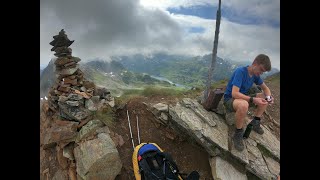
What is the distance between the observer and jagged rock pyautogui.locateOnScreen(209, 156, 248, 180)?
8.38 m

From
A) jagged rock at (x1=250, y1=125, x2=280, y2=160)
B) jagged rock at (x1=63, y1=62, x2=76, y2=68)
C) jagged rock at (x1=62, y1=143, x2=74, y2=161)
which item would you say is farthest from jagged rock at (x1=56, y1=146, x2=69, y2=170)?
jagged rock at (x1=250, y1=125, x2=280, y2=160)

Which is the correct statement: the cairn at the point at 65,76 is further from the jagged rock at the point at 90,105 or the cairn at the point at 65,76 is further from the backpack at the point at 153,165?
the backpack at the point at 153,165

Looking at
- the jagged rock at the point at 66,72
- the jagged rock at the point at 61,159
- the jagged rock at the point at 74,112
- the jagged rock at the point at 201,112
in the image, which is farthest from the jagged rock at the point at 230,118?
the jagged rock at the point at 66,72

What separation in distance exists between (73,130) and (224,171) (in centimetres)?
485

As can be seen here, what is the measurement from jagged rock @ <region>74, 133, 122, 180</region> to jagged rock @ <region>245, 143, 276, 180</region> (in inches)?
153

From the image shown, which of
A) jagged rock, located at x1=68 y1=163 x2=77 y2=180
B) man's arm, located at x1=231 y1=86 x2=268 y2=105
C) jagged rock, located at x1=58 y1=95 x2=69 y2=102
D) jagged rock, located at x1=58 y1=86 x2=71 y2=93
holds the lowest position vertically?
jagged rock, located at x1=68 y1=163 x2=77 y2=180

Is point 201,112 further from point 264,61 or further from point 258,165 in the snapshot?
point 264,61

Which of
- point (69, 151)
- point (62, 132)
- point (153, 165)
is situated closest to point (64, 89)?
point (62, 132)

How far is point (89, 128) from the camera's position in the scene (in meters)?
9.29

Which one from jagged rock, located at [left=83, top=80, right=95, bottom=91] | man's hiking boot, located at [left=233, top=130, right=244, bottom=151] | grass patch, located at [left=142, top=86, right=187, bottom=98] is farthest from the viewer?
grass patch, located at [left=142, top=86, right=187, bottom=98]

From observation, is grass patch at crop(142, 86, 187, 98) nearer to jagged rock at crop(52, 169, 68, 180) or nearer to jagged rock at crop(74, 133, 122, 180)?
jagged rock at crop(74, 133, 122, 180)
